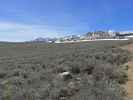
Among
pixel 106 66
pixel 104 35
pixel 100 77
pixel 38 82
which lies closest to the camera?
pixel 38 82

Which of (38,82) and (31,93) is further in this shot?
(38,82)

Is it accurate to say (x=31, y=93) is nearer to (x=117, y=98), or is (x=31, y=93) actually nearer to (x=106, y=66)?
(x=117, y=98)

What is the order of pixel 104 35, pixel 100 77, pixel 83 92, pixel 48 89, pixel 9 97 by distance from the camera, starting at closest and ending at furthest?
pixel 9 97
pixel 83 92
pixel 48 89
pixel 100 77
pixel 104 35

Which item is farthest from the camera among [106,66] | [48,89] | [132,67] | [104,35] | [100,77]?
[104,35]

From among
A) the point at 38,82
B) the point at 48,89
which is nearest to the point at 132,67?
the point at 38,82

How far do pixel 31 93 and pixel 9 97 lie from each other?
0.79 m

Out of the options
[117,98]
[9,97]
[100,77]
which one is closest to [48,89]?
[9,97]

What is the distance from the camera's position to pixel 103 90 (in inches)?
376

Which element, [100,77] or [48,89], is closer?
[48,89]

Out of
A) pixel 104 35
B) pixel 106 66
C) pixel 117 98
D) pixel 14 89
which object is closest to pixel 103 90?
pixel 117 98

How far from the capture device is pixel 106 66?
49.4 ft

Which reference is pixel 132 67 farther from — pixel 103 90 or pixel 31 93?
pixel 31 93

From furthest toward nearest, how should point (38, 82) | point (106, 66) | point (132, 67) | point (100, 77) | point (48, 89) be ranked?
point (132, 67) < point (106, 66) < point (100, 77) < point (38, 82) < point (48, 89)

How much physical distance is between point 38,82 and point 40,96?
8.40 ft
